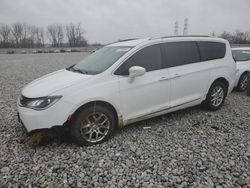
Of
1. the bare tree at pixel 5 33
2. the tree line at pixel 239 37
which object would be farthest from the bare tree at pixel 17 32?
the tree line at pixel 239 37

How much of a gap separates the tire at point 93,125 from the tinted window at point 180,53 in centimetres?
152

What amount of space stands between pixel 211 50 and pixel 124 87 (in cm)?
246

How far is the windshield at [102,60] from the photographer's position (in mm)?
3115

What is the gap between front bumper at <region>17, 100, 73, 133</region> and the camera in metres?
2.56

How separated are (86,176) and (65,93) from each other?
3.87ft

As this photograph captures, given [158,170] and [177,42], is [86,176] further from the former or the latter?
[177,42]

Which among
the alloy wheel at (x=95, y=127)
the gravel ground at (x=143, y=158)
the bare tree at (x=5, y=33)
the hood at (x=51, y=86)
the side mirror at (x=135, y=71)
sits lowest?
the gravel ground at (x=143, y=158)

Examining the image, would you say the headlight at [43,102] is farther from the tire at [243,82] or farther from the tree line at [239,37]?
the tree line at [239,37]

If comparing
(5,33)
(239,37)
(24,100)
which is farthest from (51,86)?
(5,33)

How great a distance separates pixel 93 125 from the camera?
2.92 meters

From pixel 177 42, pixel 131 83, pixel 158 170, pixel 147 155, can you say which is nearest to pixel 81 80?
pixel 131 83

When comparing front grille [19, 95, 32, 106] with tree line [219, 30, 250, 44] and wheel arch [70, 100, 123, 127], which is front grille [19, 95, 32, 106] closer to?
wheel arch [70, 100, 123, 127]

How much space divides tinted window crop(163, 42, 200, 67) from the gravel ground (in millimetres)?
1277

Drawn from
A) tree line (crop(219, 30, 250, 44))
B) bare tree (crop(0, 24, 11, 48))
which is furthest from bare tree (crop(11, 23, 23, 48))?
tree line (crop(219, 30, 250, 44))
